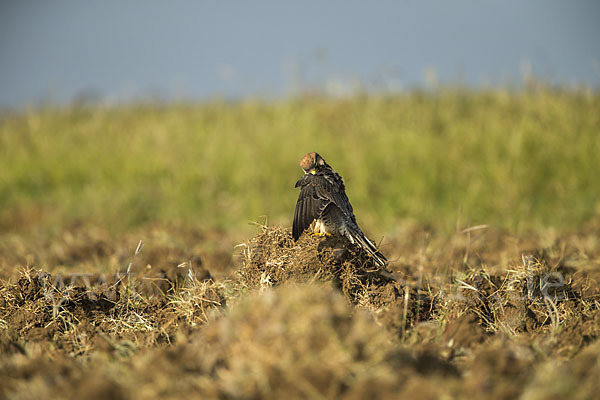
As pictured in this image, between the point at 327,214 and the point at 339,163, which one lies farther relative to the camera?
the point at 339,163

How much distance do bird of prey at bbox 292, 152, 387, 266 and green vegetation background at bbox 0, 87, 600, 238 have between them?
10.3 feet

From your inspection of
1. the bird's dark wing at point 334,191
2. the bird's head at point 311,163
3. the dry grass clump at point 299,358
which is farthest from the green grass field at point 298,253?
the bird's head at point 311,163

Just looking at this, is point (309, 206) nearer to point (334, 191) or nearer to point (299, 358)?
point (334, 191)

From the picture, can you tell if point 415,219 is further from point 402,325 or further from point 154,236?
point 402,325

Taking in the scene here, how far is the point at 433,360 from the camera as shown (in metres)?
1.92

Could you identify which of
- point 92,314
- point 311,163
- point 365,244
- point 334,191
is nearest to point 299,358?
point 365,244

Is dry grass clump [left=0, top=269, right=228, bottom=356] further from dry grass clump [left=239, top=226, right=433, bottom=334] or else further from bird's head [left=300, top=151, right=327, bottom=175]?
bird's head [left=300, top=151, right=327, bottom=175]

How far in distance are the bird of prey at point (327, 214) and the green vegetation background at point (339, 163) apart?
10.3 feet

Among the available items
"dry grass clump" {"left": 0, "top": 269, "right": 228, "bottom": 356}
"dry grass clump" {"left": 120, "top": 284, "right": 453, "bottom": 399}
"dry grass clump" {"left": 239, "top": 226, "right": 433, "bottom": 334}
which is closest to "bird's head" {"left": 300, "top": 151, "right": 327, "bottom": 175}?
"dry grass clump" {"left": 239, "top": 226, "right": 433, "bottom": 334}

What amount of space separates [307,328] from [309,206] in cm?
109

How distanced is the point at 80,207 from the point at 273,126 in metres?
3.14

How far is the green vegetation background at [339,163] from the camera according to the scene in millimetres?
6859

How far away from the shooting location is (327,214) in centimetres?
269

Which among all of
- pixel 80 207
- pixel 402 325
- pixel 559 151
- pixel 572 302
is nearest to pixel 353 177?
pixel 559 151
